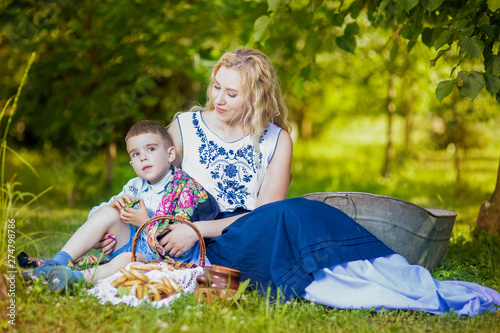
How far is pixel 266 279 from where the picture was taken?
2805 millimetres

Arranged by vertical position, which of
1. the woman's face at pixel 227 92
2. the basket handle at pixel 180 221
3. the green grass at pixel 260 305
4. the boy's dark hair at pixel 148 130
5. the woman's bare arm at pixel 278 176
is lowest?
the green grass at pixel 260 305

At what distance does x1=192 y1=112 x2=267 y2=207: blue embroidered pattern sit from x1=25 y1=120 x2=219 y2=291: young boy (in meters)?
0.14

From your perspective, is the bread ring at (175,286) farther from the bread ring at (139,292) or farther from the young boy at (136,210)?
the young boy at (136,210)

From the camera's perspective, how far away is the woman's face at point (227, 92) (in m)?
3.15

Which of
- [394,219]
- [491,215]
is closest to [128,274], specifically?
[394,219]

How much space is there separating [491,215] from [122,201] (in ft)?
9.88

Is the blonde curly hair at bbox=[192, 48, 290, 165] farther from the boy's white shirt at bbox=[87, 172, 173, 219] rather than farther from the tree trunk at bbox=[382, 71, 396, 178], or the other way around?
the tree trunk at bbox=[382, 71, 396, 178]

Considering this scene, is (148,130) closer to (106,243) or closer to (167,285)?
(106,243)

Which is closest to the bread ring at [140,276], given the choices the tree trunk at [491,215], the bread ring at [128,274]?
the bread ring at [128,274]

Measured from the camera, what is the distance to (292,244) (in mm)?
2723

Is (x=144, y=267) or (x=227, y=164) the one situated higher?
(x=227, y=164)

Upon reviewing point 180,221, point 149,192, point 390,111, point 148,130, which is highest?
point 390,111

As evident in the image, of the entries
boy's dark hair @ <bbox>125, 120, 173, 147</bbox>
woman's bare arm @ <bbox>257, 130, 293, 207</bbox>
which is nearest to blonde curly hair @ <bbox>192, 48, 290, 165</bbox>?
woman's bare arm @ <bbox>257, 130, 293, 207</bbox>

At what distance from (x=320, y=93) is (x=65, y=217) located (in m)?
6.81
